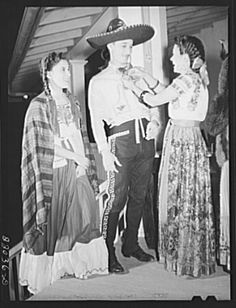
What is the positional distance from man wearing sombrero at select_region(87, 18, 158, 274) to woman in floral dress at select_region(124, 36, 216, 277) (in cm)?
5

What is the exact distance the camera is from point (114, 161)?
8.24ft

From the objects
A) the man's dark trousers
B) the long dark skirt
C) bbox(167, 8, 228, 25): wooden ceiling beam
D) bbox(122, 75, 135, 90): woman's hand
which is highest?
bbox(167, 8, 228, 25): wooden ceiling beam

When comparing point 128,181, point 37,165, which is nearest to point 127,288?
point 128,181

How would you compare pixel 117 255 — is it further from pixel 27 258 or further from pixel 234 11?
pixel 234 11

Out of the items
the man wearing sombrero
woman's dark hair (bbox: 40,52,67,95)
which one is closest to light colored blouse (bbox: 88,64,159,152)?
the man wearing sombrero

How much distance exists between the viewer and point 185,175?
252cm

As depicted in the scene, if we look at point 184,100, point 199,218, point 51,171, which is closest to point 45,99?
point 51,171

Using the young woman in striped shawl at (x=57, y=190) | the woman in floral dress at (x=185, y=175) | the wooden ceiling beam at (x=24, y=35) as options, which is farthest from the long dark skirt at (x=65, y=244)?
the wooden ceiling beam at (x=24, y=35)

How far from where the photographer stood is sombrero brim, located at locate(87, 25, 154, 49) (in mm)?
2496

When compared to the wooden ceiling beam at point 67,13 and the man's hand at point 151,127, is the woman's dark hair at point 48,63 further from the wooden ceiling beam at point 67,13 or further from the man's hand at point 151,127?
the man's hand at point 151,127

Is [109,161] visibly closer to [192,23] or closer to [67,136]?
[67,136]

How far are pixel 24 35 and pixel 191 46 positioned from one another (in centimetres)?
55

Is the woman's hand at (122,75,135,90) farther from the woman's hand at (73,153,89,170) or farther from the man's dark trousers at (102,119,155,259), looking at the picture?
the woman's hand at (73,153,89,170)

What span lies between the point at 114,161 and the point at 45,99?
0.31 m
